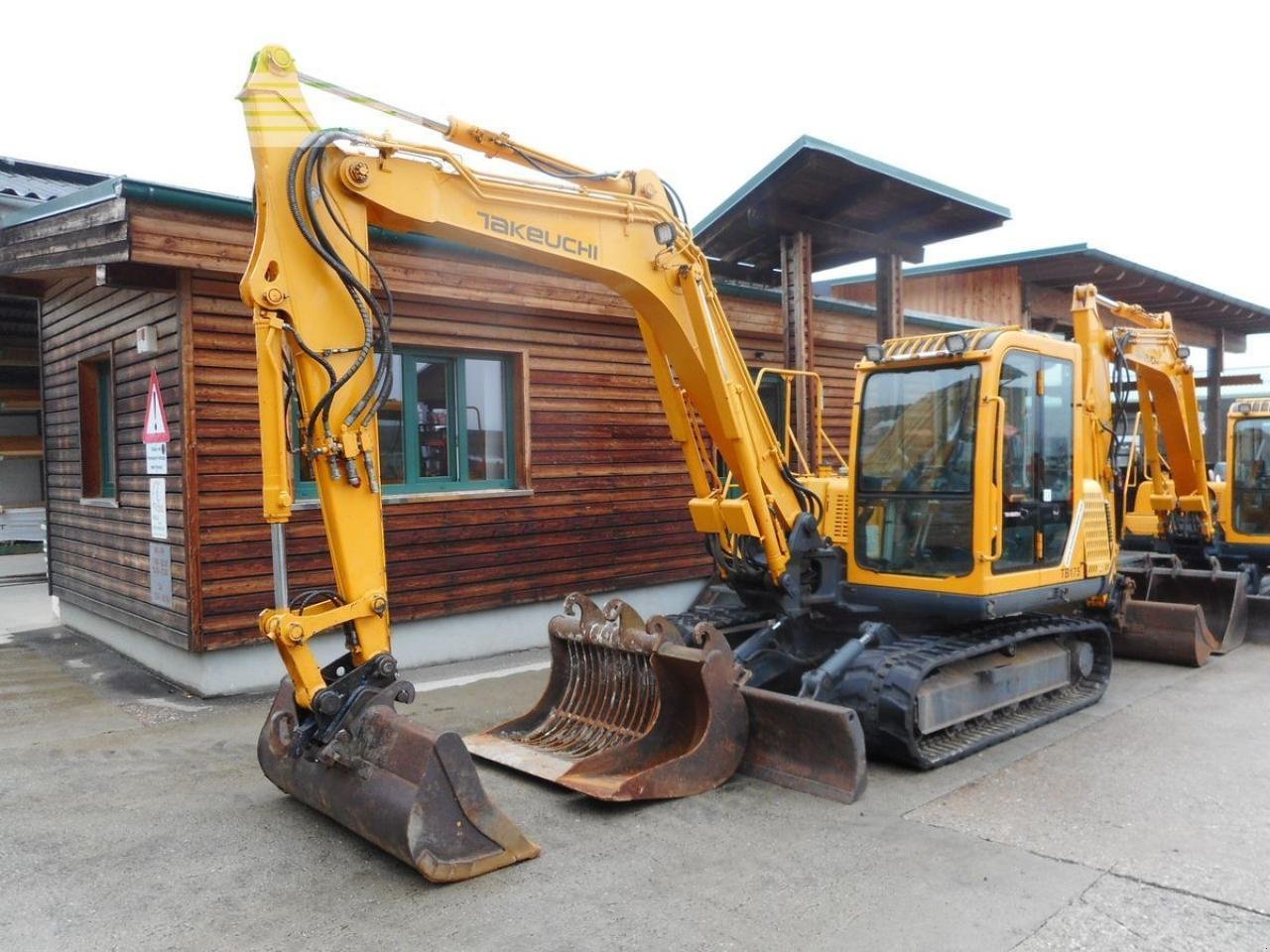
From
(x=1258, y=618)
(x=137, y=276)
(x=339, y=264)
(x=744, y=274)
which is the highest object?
(x=744, y=274)

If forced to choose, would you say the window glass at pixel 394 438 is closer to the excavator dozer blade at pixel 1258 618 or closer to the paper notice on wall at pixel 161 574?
the paper notice on wall at pixel 161 574

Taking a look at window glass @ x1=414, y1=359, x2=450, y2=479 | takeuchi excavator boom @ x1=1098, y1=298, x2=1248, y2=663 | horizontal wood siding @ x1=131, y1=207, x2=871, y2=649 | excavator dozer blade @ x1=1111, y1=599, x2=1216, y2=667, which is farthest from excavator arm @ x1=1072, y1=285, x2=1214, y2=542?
window glass @ x1=414, y1=359, x2=450, y2=479

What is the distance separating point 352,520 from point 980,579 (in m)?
3.53

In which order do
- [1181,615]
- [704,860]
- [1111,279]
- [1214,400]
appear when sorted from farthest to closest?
[1214,400] → [1111,279] → [1181,615] → [704,860]

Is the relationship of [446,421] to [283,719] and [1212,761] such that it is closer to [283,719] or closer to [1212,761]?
[283,719]

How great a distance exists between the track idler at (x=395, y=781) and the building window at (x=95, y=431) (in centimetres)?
551

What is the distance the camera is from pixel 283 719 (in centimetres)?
457

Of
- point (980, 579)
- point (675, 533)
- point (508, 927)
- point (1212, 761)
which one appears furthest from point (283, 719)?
point (675, 533)

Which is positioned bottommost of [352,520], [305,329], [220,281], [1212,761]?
[1212,761]

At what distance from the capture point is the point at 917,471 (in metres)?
6.02

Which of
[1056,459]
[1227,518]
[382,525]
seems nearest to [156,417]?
[382,525]

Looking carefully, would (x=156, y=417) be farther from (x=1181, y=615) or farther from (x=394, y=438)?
(x=1181, y=615)

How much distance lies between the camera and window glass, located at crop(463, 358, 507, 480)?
832 centimetres

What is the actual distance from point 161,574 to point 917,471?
17.8 ft
